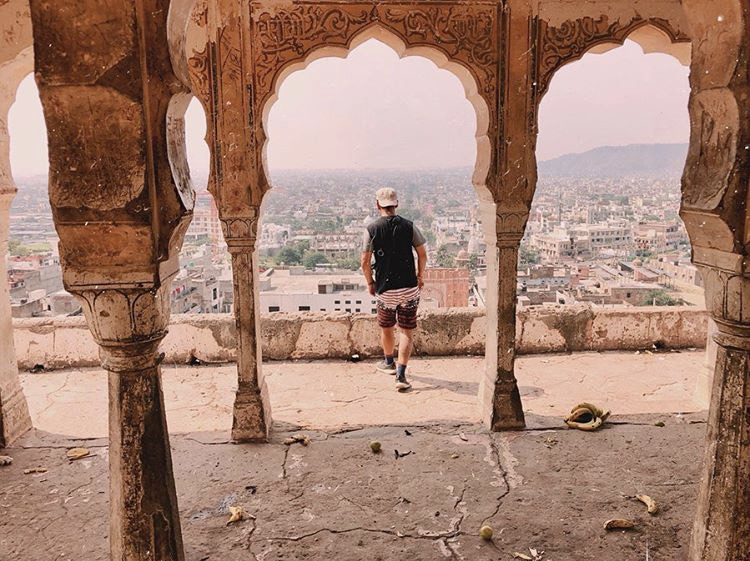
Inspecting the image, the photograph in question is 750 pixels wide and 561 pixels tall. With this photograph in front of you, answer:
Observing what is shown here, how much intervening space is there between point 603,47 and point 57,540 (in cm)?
592

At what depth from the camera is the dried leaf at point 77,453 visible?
5246mm

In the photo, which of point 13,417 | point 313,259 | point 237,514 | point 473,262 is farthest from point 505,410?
point 313,259

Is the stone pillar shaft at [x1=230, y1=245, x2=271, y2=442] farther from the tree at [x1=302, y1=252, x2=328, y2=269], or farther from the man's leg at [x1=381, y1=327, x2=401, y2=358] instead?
the tree at [x1=302, y1=252, x2=328, y2=269]

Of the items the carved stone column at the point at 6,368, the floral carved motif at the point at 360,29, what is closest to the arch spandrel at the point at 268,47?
the floral carved motif at the point at 360,29

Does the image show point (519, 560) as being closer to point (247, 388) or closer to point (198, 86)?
point (247, 388)

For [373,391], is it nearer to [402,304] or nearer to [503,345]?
[402,304]

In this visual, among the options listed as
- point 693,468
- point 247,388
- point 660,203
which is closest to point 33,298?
point 247,388

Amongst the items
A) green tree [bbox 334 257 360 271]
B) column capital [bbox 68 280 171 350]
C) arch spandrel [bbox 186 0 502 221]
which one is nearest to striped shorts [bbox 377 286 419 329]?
arch spandrel [bbox 186 0 502 221]

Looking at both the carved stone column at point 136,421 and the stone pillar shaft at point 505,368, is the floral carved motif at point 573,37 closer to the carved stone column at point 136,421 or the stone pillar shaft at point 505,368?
the stone pillar shaft at point 505,368

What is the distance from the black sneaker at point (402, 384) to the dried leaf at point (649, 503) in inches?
117

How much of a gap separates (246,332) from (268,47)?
2.58 m

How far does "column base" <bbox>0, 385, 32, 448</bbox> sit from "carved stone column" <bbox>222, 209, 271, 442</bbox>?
2.06m

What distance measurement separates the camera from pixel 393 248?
6777 millimetres

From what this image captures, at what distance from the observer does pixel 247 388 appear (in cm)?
560
